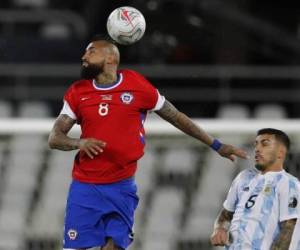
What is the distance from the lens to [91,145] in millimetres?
6102

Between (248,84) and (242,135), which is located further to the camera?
(248,84)

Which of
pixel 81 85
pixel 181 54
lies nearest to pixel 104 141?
pixel 81 85

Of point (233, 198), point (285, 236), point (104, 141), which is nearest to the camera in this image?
point (285, 236)

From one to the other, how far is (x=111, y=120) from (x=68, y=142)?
293 mm

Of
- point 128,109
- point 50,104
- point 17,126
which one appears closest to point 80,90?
point 128,109

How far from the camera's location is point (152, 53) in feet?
43.6

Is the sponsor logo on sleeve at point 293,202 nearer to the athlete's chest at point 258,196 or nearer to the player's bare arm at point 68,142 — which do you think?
the athlete's chest at point 258,196

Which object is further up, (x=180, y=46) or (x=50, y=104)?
(x=180, y=46)

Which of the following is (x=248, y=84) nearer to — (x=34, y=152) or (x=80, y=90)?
(x=34, y=152)

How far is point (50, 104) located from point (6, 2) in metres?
2.11

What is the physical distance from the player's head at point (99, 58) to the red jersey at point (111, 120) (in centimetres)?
7

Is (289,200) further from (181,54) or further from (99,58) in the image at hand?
(181,54)

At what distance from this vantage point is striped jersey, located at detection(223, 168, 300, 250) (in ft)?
19.8

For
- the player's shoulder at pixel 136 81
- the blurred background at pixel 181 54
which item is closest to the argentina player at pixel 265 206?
the player's shoulder at pixel 136 81
